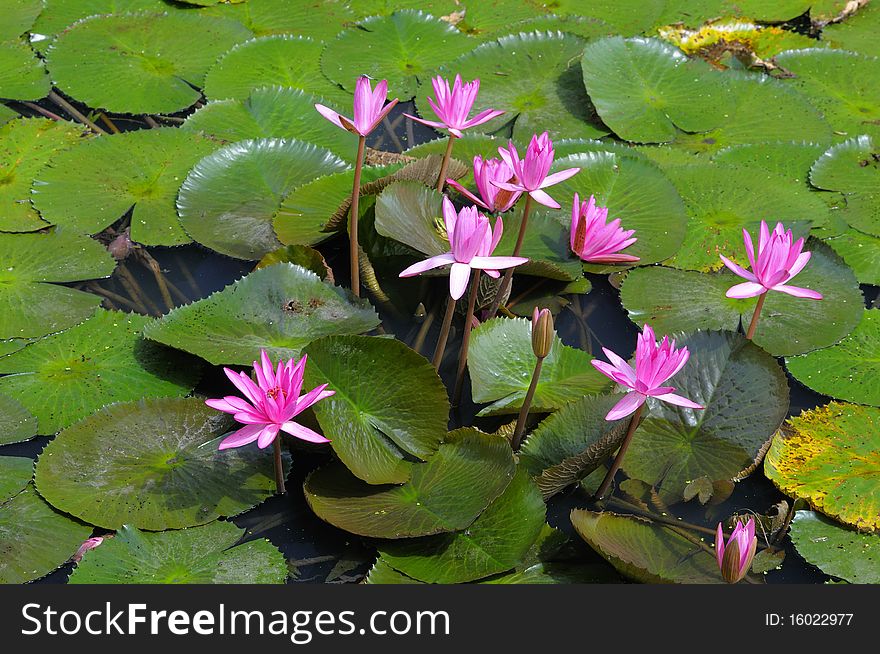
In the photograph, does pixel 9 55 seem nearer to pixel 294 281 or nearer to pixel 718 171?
pixel 294 281

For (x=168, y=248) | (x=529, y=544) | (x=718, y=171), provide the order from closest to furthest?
(x=529, y=544) < (x=168, y=248) < (x=718, y=171)

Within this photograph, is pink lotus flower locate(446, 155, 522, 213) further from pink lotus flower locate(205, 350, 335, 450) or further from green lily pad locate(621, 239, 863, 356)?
pink lotus flower locate(205, 350, 335, 450)

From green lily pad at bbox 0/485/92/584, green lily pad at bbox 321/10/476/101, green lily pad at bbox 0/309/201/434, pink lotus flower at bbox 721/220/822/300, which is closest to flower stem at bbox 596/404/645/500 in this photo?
pink lotus flower at bbox 721/220/822/300

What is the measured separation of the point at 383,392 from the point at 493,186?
0.85m

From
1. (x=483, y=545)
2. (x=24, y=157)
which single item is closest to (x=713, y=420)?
(x=483, y=545)

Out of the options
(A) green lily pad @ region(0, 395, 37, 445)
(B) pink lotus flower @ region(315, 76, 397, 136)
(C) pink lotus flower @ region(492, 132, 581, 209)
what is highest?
(B) pink lotus flower @ region(315, 76, 397, 136)

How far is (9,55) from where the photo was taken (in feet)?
15.1

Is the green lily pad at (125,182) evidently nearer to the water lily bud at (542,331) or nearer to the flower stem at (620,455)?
the water lily bud at (542,331)

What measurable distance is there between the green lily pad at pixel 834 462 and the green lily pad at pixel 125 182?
2.41 m

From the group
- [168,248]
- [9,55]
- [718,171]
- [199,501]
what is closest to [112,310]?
[168,248]

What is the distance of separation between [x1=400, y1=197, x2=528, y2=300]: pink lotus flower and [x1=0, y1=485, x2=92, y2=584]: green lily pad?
1239 mm

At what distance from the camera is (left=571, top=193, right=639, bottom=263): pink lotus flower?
334cm

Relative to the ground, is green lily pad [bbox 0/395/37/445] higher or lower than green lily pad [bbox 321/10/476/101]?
lower

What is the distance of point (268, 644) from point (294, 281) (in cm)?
130
